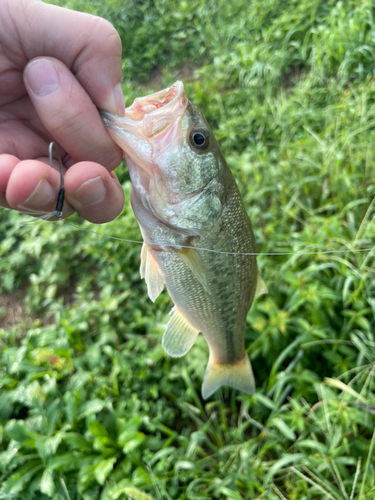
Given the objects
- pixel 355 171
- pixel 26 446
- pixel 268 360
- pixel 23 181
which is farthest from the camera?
pixel 355 171

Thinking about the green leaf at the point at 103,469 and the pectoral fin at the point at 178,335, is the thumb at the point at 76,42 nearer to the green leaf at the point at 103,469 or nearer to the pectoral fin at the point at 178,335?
the pectoral fin at the point at 178,335

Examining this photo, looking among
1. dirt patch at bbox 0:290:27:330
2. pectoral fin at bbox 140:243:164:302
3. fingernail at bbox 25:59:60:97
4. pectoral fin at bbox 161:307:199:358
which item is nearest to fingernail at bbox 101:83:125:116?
fingernail at bbox 25:59:60:97

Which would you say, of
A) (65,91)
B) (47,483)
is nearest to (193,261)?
(65,91)

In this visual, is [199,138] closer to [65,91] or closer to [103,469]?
[65,91]

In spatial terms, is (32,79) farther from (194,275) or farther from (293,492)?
(293,492)

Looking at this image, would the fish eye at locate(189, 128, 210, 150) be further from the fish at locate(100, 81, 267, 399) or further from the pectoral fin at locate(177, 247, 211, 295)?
the pectoral fin at locate(177, 247, 211, 295)

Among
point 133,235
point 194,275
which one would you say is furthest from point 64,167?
point 133,235
